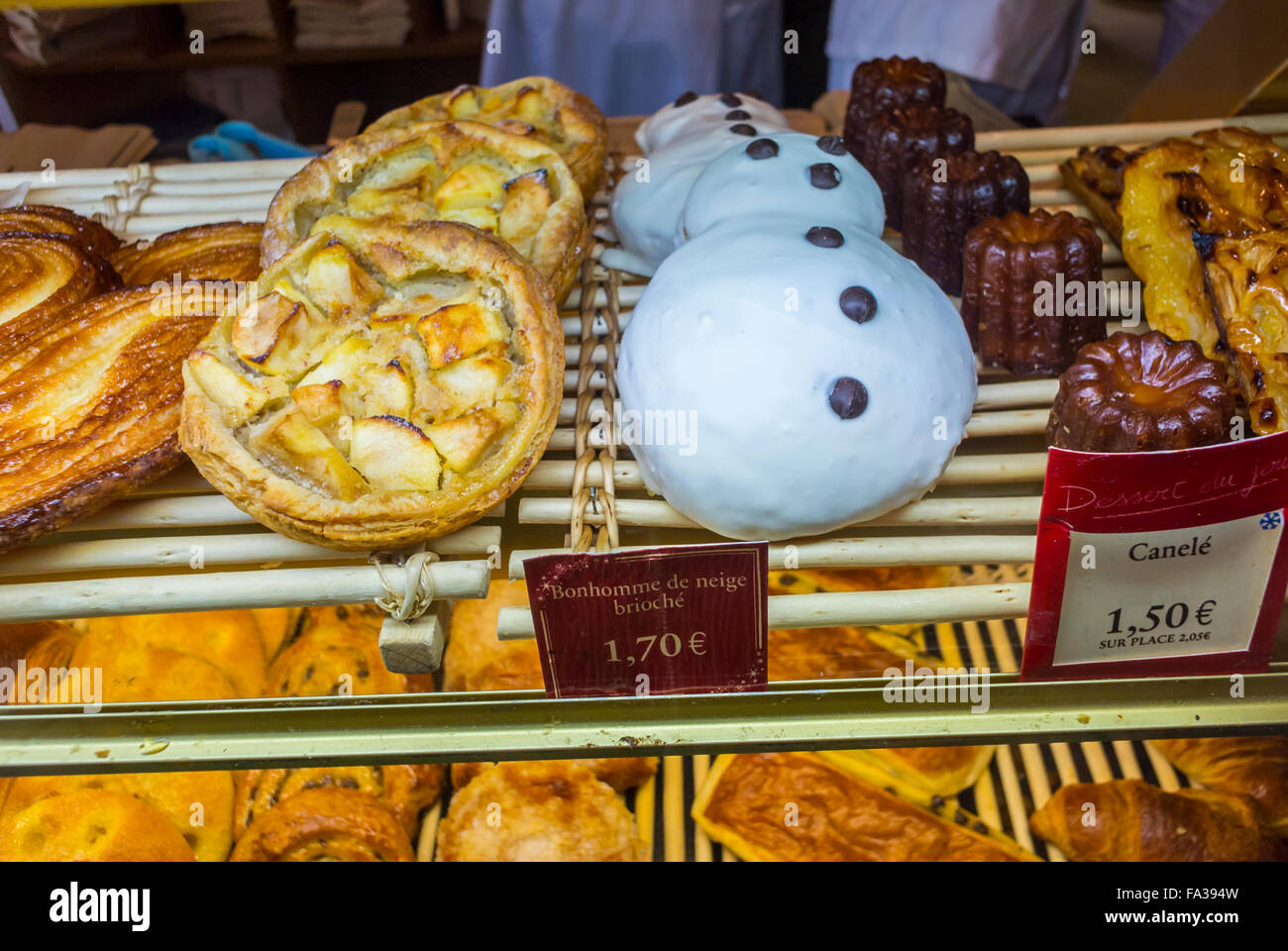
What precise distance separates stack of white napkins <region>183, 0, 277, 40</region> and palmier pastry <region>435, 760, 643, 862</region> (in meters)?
3.52

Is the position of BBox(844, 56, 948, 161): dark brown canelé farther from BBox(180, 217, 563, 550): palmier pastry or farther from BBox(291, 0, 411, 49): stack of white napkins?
BBox(291, 0, 411, 49): stack of white napkins

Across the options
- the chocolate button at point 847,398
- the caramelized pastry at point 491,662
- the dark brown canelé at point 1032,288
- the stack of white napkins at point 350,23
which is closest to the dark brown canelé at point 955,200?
the dark brown canelé at point 1032,288

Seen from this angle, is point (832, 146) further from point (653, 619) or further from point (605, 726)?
point (605, 726)

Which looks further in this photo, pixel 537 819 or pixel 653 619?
pixel 537 819

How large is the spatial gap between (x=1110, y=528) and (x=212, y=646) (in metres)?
1.62

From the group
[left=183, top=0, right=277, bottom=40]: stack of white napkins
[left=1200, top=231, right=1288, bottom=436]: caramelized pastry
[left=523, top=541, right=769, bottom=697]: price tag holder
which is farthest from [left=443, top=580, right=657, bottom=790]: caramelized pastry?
[left=183, top=0, right=277, bottom=40]: stack of white napkins

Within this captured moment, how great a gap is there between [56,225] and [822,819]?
191 cm

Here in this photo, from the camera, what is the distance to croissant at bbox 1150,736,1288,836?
1.84 metres

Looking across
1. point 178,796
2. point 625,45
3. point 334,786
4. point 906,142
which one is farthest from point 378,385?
point 625,45

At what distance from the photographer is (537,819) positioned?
1816 mm

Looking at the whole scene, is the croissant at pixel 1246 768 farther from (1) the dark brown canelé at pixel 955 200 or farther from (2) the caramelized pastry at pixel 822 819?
(1) the dark brown canelé at pixel 955 200

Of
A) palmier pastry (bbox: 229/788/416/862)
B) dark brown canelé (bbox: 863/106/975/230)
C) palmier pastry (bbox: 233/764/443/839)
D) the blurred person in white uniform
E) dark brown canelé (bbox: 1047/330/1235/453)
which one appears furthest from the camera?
the blurred person in white uniform
